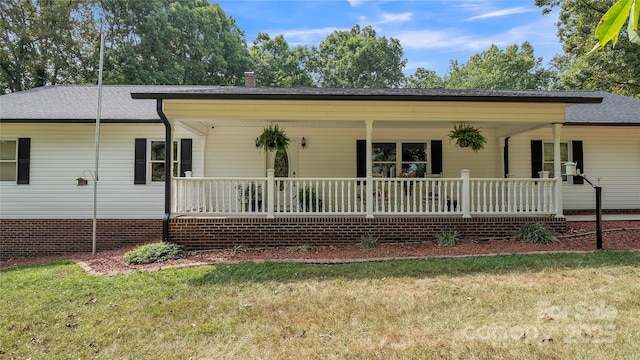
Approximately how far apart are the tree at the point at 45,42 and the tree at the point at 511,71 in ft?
102

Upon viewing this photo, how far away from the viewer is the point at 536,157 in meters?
10.0

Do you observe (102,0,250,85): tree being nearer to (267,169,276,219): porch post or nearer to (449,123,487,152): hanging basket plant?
(267,169,276,219): porch post

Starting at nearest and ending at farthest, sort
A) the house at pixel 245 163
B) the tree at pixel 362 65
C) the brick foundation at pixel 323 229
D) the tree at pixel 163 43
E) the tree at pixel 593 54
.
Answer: the brick foundation at pixel 323 229, the house at pixel 245 163, the tree at pixel 593 54, the tree at pixel 163 43, the tree at pixel 362 65

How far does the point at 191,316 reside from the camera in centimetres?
407

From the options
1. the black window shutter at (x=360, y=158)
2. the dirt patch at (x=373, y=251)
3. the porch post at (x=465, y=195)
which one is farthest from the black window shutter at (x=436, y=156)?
the dirt patch at (x=373, y=251)

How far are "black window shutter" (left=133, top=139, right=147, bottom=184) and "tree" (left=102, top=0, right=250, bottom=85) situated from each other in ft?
39.7

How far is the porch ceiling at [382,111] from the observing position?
7.46 meters

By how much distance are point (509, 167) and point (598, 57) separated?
385 inches

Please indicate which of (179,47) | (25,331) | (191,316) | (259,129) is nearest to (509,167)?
(259,129)

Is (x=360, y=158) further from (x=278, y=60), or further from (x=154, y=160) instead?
(x=278, y=60)

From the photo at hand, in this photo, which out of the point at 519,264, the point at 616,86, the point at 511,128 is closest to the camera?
the point at 519,264

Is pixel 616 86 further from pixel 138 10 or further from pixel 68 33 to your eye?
pixel 68 33

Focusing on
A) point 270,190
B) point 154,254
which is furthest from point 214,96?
point 154,254

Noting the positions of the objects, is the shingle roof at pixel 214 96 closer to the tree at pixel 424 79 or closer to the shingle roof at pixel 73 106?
the shingle roof at pixel 73 106
